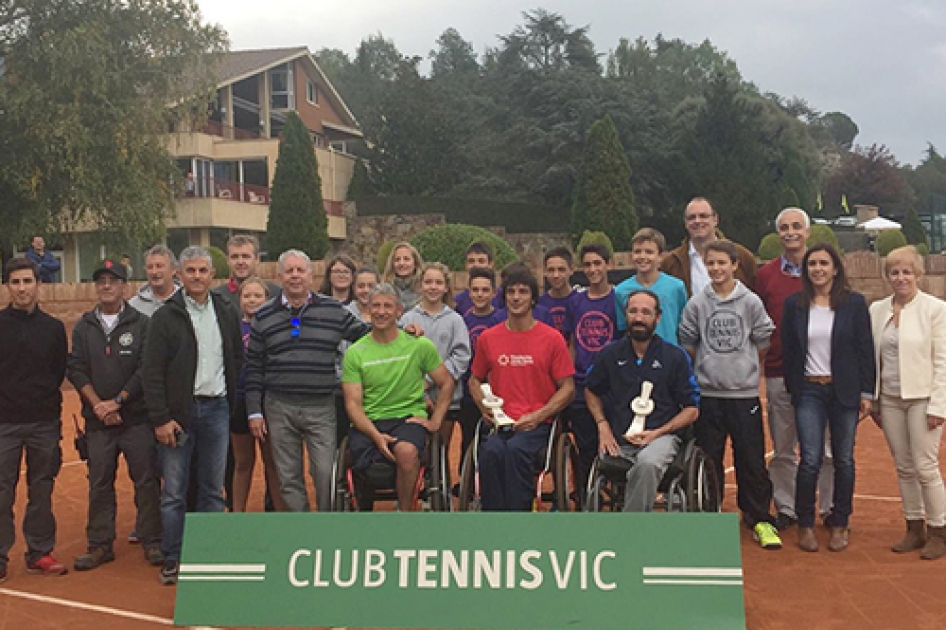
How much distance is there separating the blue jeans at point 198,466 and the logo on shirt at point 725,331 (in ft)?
9.45

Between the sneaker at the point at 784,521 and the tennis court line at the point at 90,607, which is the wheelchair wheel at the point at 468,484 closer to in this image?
the tennis court line at the point at 90,607

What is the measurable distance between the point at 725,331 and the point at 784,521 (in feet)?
4.67

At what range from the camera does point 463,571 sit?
16.8ft

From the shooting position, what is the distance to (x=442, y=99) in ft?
137

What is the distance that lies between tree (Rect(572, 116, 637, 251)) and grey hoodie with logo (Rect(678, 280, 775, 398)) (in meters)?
25.8

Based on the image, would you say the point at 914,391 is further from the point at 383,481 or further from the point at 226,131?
the point at 226,131

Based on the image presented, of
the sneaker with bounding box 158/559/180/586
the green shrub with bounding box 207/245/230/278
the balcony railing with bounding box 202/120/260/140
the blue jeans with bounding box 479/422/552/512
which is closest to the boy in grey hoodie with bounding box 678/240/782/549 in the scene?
the blue jeans with bounding box 479/422/552/512

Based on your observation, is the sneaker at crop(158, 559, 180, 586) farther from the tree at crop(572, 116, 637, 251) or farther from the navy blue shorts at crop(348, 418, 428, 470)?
the tree at crop(572, 116, 637, 251)

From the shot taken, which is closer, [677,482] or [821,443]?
[677,482]

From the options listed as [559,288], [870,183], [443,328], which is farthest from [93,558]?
[870,183]

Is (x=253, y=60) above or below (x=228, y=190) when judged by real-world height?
above

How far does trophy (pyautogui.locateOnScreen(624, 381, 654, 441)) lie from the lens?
20.1 feet

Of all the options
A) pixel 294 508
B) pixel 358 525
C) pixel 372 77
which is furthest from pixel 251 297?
pixel 372 77

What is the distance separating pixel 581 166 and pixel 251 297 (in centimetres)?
2785
